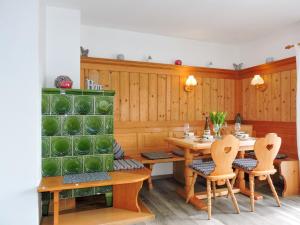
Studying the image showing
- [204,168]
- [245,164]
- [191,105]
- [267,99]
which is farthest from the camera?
[191,105]

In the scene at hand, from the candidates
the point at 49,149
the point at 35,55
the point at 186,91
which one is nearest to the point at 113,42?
the point at 186,91

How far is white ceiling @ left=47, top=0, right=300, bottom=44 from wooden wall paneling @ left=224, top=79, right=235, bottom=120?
0.97 metres

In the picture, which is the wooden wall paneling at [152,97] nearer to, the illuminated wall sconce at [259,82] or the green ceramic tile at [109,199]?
the green ceramic tile at [109,199]

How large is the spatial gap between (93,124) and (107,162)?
0.48 m

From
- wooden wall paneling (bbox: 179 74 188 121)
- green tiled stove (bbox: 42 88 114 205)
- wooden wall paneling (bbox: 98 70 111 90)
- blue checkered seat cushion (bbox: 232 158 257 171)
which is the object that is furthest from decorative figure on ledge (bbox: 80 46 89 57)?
blue checkered seat cushion (bbox: 232 158 257 171)

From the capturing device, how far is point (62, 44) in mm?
3186

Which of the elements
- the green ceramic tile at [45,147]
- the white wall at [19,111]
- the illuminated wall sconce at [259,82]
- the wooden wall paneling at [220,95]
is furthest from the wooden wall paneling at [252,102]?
the white wall at [19,111]

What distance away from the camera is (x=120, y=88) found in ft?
12.9

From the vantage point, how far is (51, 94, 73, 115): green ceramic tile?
250cm

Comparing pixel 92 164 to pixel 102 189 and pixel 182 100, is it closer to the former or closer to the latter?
pixel 102 189

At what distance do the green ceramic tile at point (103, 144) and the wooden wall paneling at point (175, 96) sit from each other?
1.83 meters

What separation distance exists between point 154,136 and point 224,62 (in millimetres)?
2217

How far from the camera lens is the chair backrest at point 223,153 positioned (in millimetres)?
2574

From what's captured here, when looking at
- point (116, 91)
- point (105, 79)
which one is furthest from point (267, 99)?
point (105, 79)
